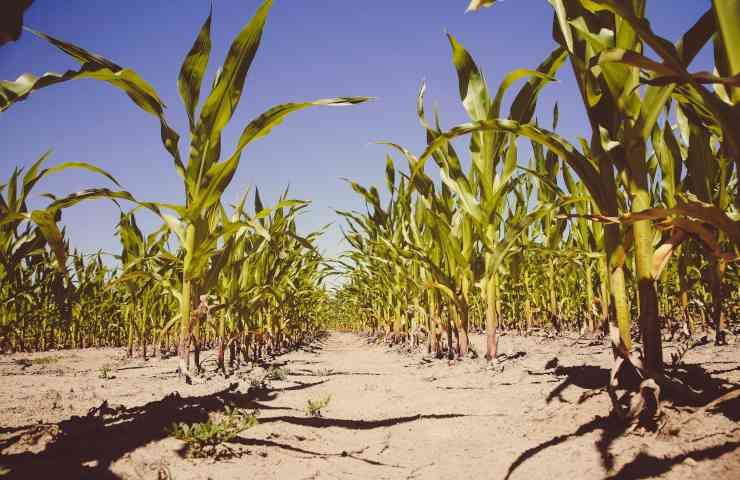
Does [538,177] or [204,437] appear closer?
[204,437]

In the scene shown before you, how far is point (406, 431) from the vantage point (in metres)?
1.75

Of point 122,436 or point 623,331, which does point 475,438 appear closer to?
point 623,331

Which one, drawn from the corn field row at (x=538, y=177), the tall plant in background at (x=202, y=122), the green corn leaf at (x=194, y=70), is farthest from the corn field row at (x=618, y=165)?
the green corn leaf at (x=194, y=70)

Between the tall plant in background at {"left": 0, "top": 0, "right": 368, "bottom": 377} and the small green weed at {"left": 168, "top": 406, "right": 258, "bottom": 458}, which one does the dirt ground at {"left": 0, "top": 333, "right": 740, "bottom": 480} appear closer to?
the small green weed at {"left": 168, "top": 406, "right": 258, "bottom": 458}

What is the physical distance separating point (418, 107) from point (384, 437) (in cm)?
207

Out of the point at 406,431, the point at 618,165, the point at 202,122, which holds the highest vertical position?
the point at 202,122

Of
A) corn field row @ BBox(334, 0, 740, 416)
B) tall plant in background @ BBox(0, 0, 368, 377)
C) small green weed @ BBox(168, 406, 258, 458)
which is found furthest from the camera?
tall plant in background @ BBox(0, 0, 368, 377)

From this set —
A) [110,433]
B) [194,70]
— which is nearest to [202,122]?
[194,70]

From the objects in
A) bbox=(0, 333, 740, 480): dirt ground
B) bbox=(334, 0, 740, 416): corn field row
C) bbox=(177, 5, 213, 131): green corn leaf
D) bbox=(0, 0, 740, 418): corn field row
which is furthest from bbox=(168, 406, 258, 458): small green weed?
bbox=(177, 5, 213, 131): green corn leaf

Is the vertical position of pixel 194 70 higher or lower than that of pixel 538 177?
higher

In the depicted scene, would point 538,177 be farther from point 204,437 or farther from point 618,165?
point 204,437

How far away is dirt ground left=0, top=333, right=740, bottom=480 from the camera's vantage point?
3.35 ft

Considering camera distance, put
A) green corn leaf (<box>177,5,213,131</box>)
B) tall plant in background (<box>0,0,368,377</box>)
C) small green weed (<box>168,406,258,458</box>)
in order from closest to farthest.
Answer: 1. small green weed (<box>168,406,258,458</box>)
2. tall plant in background (<box>0,0,368,377</box>)
3. green corn leaf (<box>177,5,213,131</box>)

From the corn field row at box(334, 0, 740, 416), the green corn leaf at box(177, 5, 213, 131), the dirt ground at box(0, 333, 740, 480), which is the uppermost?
the green corn leaf at box(177, 5, 213, 131)
